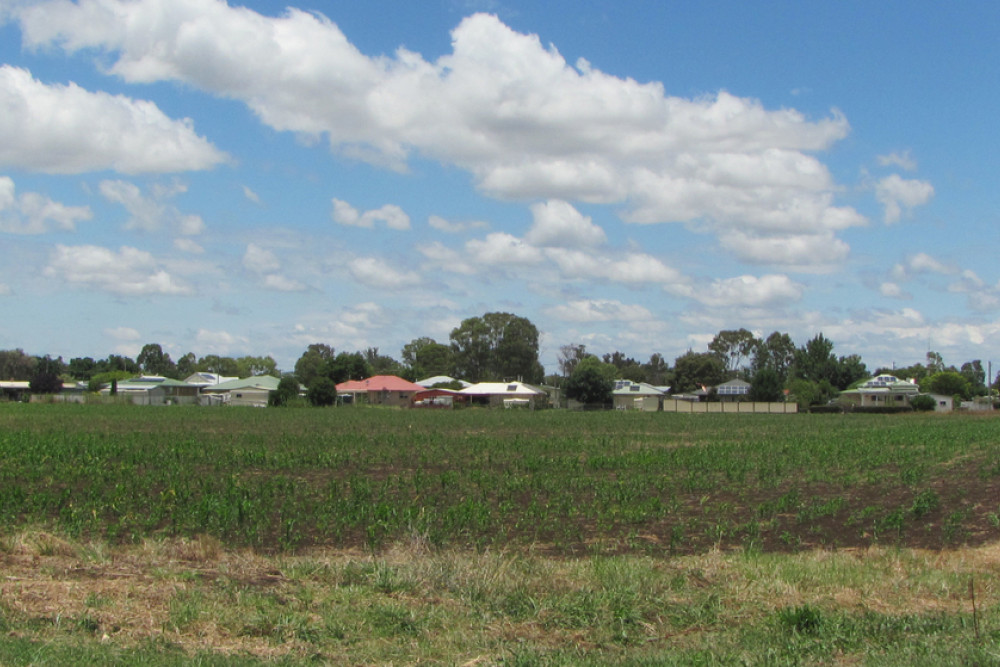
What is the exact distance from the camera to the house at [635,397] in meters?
105

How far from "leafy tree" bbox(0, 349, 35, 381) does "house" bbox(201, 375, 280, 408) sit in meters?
71.9

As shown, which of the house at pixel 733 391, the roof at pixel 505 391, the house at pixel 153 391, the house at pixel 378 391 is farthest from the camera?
the house at pixel 733 391

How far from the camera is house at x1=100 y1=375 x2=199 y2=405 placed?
337 ft

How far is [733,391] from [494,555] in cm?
11656

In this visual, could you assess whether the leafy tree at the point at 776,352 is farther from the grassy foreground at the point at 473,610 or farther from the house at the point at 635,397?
the grassy foreground at the point at 473,610

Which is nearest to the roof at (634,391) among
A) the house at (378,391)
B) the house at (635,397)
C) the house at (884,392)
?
the house at (635,397)

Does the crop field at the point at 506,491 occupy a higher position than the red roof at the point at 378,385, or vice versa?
the red roof at the point at 378,385

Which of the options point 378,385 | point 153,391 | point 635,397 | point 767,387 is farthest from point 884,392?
point 153,391

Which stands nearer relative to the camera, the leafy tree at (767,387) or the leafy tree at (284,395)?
the leafy tree at (284,395)

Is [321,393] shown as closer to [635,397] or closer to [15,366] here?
[635,397]

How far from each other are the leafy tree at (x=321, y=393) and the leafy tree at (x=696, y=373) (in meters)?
69.7

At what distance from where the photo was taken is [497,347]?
174875 mm

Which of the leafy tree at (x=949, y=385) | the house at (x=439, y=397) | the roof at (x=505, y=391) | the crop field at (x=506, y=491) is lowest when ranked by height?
the crop field at (x=506, y=491)

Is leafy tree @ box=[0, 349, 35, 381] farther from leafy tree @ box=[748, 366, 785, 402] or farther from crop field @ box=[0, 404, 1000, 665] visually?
crop field @ box=[0, 404, 1000, 665]
